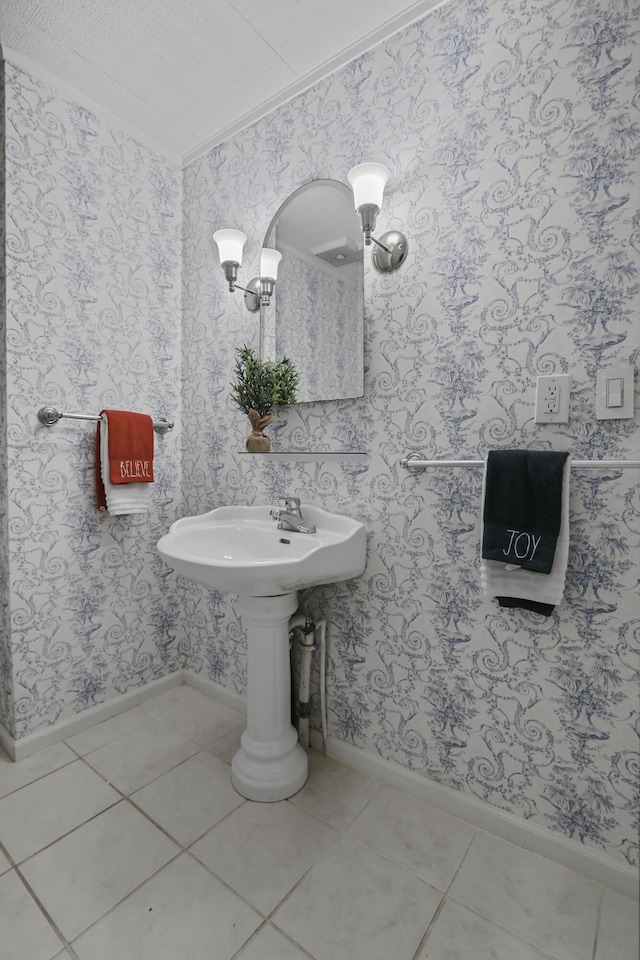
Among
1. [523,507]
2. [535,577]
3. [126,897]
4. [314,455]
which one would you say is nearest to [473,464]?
[523,507]

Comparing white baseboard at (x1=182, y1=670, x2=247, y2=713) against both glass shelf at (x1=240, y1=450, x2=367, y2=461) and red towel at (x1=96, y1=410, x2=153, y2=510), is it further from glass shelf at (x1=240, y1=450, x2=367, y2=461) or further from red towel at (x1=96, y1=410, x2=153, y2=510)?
glass shelf at (x1=240, y1=450, x2=367, y2=461)

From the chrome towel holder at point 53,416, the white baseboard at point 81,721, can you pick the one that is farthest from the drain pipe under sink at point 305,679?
the chrome towel holder at point 53,416

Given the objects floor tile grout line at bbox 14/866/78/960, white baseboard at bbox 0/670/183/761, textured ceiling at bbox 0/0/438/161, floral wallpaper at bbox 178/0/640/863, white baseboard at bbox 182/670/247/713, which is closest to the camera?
floor tile grout line at bbox 14/866/78/960

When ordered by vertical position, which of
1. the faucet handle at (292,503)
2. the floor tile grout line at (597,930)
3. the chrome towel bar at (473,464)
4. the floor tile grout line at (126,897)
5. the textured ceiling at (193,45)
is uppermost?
the textured ceiling at (193,45)

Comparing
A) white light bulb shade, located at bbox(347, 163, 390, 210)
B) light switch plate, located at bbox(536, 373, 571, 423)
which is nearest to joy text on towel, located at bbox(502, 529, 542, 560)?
light switch plate, located at bbox(536, 373, 571, 423)

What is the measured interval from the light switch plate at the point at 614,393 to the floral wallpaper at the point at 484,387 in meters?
0.02

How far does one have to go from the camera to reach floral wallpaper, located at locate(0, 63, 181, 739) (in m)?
1.54

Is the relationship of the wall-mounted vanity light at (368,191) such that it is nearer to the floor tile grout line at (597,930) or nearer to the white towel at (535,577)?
the white towel at (535,577)

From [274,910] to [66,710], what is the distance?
1.05 metres

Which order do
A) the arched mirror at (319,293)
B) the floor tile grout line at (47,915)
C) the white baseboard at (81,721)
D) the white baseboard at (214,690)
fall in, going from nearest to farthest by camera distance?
the floor tile grout line at (47,915)
the arched mirror at (319,293)
the white baseboard at (81,721)
the white baseboard at (214,690)

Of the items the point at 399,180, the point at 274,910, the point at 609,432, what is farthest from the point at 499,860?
the point at 399,180

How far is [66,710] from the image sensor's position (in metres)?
1.71

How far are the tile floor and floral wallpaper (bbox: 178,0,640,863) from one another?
154 mm

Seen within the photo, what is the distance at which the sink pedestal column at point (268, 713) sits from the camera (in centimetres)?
143
